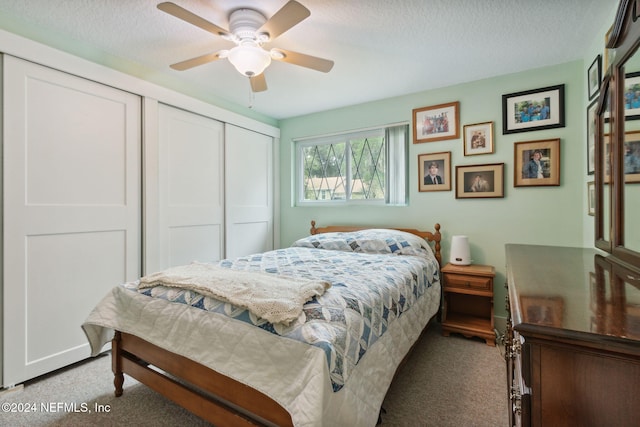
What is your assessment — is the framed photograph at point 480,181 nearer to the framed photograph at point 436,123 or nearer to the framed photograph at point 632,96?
the framed photograph at point 436,123

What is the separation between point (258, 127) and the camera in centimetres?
392

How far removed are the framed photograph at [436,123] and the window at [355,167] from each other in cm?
16

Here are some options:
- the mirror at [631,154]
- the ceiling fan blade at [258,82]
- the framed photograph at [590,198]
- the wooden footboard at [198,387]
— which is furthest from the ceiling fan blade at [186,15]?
the framed photograph at [590,198]

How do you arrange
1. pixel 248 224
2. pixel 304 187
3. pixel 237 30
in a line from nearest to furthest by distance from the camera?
pixel 237 30
pixel 248 224
pixel 304 187

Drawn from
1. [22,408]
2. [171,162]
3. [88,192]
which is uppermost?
[171,162]

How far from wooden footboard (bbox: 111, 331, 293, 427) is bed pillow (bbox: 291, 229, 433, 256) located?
188 cm

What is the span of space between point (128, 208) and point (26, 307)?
0.95 metres

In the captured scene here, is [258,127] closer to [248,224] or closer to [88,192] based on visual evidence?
[248,224]

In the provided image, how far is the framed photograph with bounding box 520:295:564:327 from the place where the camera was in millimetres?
683

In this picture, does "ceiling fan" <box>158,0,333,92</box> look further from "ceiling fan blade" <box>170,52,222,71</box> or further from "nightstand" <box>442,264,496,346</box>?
"nightstand" <box>442,264,496,346</box>

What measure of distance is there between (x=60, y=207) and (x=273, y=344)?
2070 millimetres

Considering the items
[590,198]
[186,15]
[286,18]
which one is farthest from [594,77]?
[186,15]

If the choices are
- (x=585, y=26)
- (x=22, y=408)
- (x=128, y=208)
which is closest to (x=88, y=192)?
(x=128, y=208)

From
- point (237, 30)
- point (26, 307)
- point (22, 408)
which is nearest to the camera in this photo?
point (22, 408)
